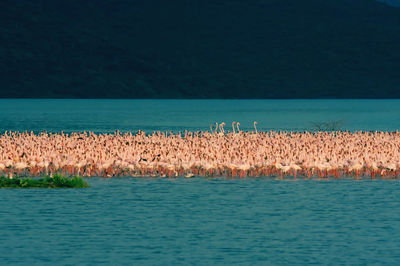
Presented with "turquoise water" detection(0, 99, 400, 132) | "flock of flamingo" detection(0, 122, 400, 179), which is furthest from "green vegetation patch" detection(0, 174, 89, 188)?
"turquoise water" detection(0, 99, 400, 132)

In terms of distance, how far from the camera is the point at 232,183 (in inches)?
1101

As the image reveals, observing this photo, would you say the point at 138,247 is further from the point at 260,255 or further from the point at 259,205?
the point at 259,205

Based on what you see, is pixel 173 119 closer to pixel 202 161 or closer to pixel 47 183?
pixel 202 161

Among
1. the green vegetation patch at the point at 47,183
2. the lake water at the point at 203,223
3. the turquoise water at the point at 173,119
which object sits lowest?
the lake water at the point at 203,223

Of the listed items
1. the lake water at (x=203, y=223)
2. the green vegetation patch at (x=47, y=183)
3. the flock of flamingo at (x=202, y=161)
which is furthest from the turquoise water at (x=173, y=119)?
the green vegetation patch at (x=47, y=183)

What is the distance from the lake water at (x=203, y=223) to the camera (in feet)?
57.3

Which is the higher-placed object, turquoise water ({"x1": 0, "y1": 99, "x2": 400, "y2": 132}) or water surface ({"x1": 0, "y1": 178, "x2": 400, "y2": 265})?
turquoise water ({"x1": 0, "y1": 99, "x2": 400, "y2": 132})

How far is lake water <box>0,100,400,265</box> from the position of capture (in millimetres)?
17453

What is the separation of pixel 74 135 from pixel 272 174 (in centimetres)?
1076

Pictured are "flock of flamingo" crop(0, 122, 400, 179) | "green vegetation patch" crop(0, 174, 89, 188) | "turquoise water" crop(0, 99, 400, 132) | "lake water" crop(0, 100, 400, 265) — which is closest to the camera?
"lake water" crop(0, 100, 400, 265)

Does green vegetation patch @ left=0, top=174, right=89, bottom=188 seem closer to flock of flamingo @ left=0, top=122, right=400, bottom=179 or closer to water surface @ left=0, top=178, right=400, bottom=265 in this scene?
water surface @ left=0, top=178, right=400, bottom=265

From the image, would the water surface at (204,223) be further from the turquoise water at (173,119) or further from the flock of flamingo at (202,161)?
the turquoise water at (173,119)

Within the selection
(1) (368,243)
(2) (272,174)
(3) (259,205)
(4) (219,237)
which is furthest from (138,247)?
(2) (272,174)

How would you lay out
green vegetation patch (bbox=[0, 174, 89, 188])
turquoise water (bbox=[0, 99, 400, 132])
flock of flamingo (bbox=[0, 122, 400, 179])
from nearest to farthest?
green vegetation patch (bbox=[0, 174, 89, 188]) < flock of flamingo (bbox=[0, 122, 400, 179]) < turquoise water (bbox=[0, 99, 400, 132])
